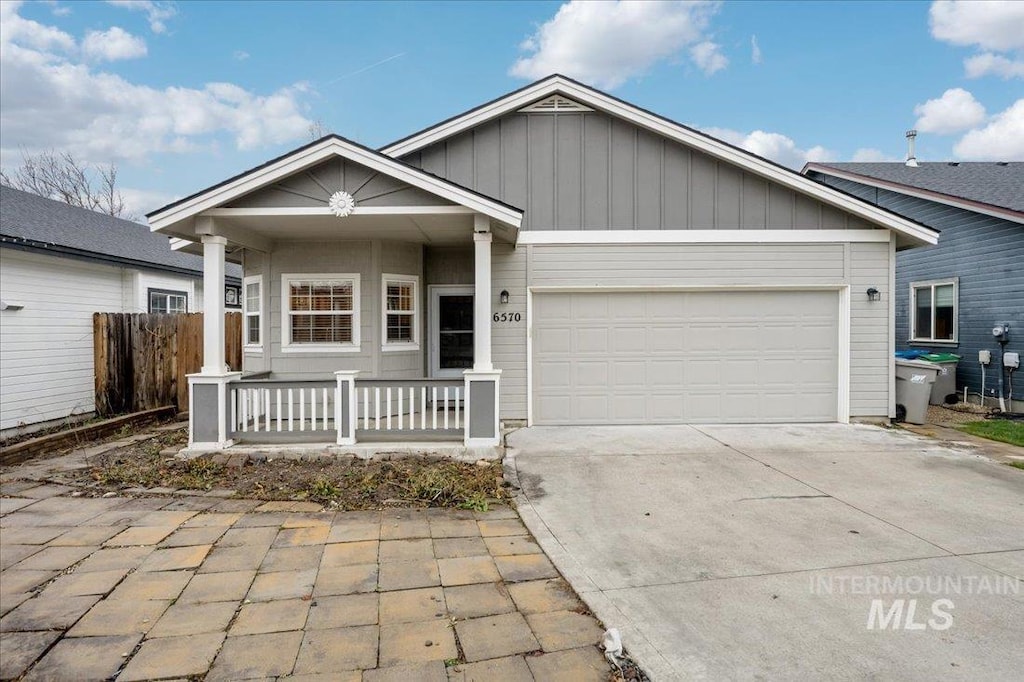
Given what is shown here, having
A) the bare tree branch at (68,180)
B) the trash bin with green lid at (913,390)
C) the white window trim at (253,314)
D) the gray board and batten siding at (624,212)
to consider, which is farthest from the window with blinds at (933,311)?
the bare tree branch at (68,180)

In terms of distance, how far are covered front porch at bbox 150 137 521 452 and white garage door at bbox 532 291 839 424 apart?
1.47 m

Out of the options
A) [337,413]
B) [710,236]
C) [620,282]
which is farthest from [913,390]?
[337,413]

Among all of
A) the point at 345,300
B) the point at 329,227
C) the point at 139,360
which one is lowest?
the point at 139,360

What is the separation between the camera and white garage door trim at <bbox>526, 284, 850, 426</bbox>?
8094mm

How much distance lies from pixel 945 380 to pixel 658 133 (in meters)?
7.74

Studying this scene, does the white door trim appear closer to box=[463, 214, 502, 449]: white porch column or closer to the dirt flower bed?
box=[463, 214, 502, 449]: white porch column

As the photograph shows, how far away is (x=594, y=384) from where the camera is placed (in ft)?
26.9

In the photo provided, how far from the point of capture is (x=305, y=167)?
19.9 feet

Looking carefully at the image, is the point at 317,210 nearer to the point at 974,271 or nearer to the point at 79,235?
the point at 79,235

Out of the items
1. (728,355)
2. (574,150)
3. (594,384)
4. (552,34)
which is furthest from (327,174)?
(552,34)

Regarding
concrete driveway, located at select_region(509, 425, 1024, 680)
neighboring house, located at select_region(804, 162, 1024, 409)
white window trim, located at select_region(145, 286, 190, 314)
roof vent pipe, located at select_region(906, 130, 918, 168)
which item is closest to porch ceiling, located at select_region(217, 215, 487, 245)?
concrete driveway, located at select_region(509, 425, 1024, 680)

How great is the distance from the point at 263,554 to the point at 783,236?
7.96 m

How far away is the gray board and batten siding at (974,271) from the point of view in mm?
9609

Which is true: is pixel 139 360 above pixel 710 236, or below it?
below
